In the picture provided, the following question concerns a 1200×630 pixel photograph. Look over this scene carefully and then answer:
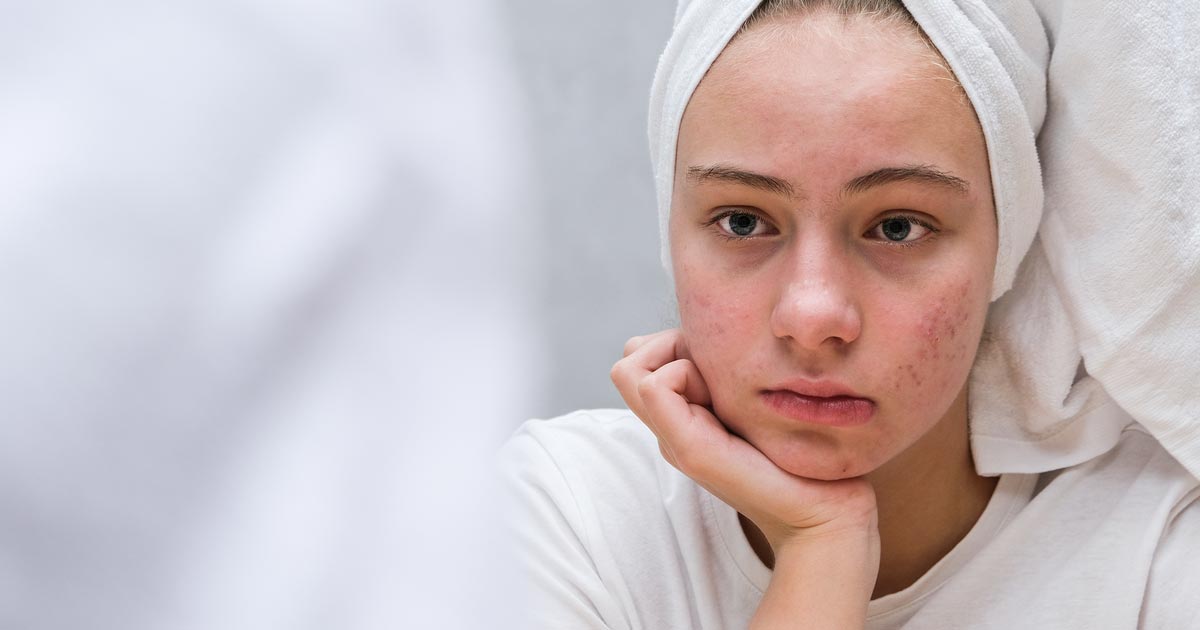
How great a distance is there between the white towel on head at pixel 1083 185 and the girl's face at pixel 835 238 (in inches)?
1.7

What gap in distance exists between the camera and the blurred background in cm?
26

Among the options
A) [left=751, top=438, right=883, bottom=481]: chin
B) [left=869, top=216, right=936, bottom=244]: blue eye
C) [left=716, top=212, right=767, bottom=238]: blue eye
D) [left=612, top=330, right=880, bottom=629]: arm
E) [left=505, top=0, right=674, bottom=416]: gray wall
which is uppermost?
[left=505, top=0, right=674, bottom=416]: gray wall

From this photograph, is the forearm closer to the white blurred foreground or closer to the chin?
the chin

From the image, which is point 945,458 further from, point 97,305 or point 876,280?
point 97,305

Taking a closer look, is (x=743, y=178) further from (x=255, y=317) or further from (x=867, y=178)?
(x=255, y=317)

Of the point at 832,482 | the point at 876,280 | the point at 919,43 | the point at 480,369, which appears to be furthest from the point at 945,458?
the point at 480,369

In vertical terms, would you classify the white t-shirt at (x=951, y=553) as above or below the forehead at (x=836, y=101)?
below

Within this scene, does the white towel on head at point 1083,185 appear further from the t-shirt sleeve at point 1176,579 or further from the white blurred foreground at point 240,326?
the white blurred foreground at point 240,326

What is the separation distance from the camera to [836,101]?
97cm

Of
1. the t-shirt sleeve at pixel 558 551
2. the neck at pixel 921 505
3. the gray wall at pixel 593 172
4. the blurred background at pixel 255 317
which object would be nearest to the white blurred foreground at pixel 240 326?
the blurred background at pixel 255 317

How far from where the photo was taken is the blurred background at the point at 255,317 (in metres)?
0.26

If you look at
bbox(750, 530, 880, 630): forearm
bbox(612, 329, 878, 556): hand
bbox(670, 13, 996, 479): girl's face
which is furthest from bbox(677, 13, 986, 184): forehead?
bbox(750, 530, 880, 630): forearm

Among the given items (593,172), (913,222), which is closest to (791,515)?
(913,222)

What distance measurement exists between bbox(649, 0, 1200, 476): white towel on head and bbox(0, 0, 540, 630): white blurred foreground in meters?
0.81
